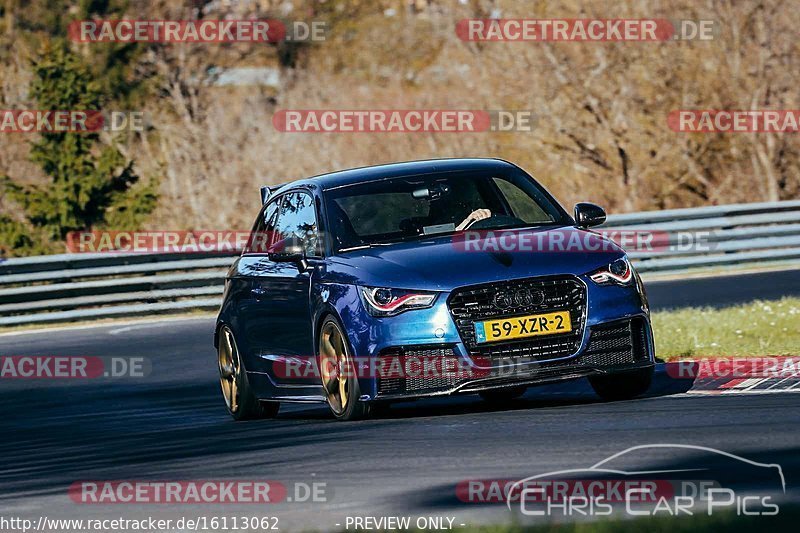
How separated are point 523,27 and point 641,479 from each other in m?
26.1

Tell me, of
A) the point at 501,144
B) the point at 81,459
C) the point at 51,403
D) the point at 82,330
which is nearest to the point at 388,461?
the point at 81,459

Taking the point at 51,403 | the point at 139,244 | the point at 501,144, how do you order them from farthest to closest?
the point at 501,144 < the point at 139,244 < the point at 51,403

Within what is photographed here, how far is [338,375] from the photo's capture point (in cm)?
1114

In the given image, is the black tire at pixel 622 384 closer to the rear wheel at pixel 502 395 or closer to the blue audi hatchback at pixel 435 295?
the blue audi hatchback at pixel 435 295

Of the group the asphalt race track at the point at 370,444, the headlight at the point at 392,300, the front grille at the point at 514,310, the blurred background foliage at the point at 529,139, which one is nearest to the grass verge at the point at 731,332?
the asphalt race track at the point at 370,444

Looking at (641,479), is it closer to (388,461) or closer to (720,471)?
(720,471)

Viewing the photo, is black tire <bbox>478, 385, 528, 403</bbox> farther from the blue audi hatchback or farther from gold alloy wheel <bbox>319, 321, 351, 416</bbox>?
gold alloy wheel <bbox>319, 321, 351, 416</bbox>

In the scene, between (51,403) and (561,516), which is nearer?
(561,516)

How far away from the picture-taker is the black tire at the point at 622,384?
11.4 metres

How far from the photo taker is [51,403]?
15.6m

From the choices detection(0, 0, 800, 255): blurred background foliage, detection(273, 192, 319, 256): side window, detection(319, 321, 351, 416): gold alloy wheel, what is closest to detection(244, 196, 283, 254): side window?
detection(273, 192, 319, 256): side window

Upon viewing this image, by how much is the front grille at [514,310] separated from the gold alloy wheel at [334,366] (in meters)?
0.81

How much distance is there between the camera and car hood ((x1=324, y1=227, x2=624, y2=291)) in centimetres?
1052

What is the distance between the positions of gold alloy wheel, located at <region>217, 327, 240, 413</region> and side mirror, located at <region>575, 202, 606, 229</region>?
2855 mm
